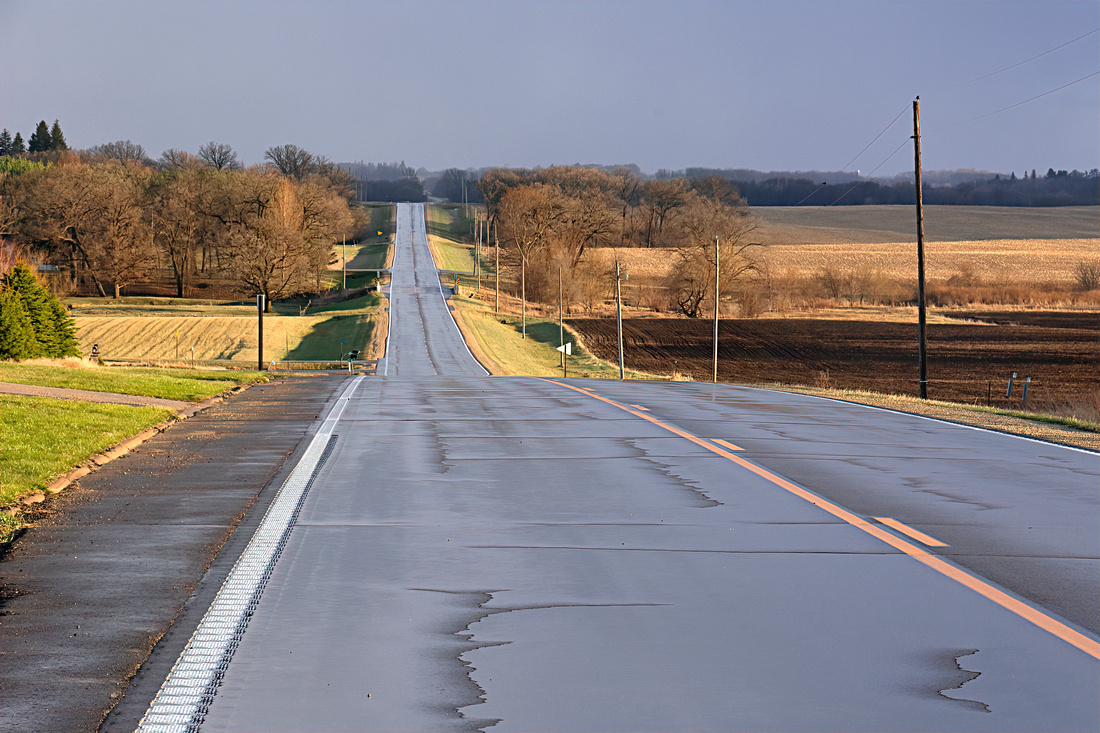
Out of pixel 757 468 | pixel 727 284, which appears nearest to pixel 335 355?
pixel 727 284

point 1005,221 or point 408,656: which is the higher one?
point 1005,221

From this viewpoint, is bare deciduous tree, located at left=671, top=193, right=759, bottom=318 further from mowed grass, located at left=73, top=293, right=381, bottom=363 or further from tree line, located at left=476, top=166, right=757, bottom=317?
mowed grass, located at left=73, top=293, right=381, bottom=363

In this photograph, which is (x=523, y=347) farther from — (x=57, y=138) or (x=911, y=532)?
(x=57, y=138)

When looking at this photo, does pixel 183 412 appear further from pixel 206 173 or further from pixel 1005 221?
pixel 1005 221

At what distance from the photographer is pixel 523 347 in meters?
81.8

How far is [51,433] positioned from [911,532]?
10.1m

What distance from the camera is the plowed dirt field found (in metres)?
51.3

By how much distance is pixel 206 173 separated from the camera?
422 feet

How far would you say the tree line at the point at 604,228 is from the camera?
9544 cm

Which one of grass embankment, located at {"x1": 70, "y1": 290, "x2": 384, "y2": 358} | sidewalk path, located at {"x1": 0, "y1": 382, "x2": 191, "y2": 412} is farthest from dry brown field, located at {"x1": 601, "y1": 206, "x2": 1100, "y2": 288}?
sidewalk path, located at {"x1": 0, "y1": 382, "x2": 191, "y2": 412}

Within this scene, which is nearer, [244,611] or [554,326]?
[244,611]

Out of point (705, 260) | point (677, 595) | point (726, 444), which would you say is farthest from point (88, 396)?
point (705, 260)

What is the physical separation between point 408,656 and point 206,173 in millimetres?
133835

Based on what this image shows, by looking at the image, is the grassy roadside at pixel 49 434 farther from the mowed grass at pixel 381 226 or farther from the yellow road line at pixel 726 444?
the mowed grass at pixel 381 226
